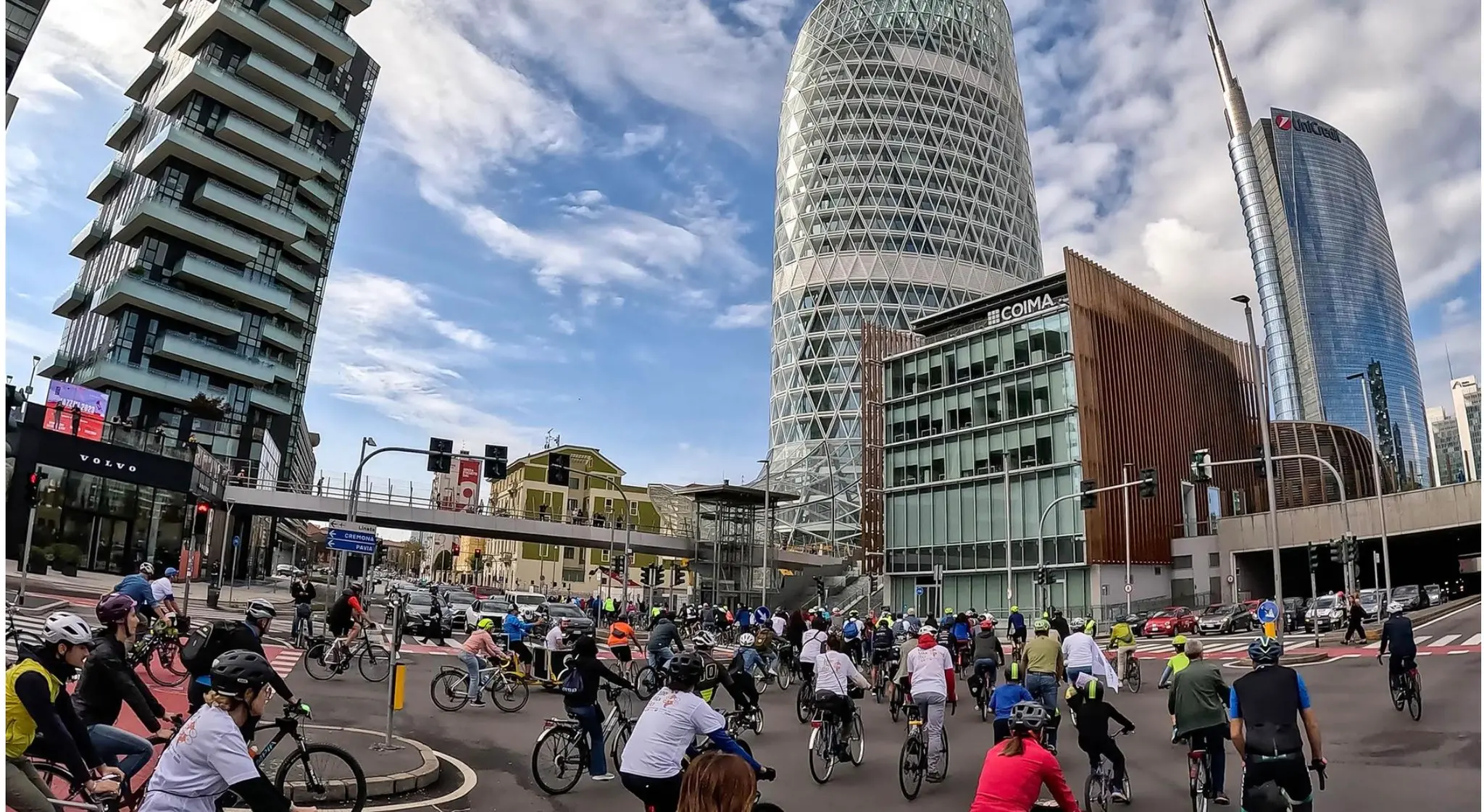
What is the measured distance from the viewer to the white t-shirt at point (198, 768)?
478 centimetres

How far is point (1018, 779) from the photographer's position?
548 centimetres

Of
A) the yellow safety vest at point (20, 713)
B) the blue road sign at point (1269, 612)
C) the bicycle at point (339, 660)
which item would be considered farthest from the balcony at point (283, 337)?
the yellow safety vest at point (20, 713)

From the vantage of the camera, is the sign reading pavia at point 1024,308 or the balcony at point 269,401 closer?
the sign reading pavia at point 1024,308

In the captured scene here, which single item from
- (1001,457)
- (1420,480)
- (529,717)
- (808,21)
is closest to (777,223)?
(808,21)

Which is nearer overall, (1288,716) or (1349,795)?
(1288,716)

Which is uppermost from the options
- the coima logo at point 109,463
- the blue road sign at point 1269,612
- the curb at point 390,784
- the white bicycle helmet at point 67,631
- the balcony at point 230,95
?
the balcony at point 230,95

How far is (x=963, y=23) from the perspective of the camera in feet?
407

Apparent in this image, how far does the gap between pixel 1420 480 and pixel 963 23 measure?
11637 centimetres

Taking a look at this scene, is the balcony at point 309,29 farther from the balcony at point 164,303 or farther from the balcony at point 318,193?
the balcony at point 164,303

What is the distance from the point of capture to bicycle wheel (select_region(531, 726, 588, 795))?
389 inches

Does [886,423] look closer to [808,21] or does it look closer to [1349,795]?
[1349,795]

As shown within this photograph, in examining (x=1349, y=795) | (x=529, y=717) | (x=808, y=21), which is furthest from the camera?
(x=808, y=21)

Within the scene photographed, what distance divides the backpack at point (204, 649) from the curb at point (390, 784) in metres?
1.28

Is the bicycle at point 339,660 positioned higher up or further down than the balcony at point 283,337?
further down
